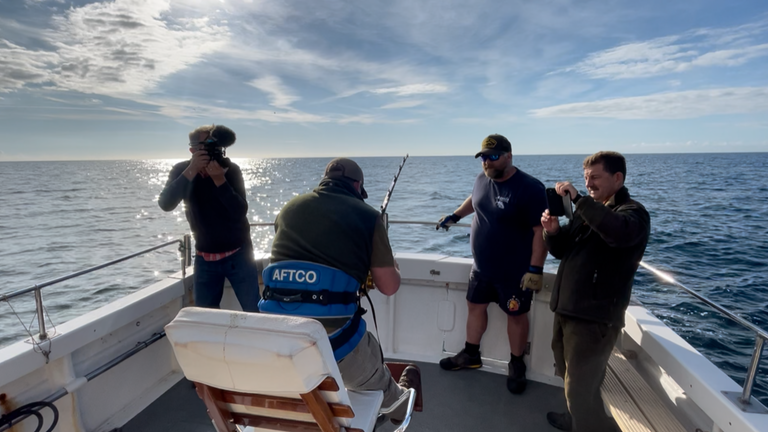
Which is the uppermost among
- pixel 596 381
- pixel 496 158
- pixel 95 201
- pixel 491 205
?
pixel 496 158

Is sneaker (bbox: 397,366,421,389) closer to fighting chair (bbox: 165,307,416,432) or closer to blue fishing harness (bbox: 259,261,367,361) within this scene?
blue fishing harness (bbox: 259,261,367,361)

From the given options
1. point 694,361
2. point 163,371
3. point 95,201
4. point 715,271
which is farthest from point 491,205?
point 95,201

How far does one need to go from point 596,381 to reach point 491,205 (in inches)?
47.6

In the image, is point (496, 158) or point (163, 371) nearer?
point (496, 158)

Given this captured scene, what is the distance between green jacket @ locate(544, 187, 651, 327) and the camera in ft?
6.30

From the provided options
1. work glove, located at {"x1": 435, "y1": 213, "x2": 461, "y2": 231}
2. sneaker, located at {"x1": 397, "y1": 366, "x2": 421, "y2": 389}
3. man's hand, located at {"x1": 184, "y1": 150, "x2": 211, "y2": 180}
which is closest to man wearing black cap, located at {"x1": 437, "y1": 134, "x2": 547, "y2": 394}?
work glove, located at {"x1": 435, "y1": 213, "x2": 461, "y2": 231}

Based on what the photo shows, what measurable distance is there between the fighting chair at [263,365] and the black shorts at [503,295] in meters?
1.77

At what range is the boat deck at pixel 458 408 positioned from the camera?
262cm

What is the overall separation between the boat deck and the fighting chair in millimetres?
1434

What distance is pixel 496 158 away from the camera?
2.78 m

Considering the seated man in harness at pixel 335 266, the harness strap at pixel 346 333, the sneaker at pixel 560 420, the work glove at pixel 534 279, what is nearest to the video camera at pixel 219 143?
the seated man in harness at pixel 335 266

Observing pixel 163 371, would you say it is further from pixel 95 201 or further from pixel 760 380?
pixel 95 201

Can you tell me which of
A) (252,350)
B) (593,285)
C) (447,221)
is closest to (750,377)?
(593,285)

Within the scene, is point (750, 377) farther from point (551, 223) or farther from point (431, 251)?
point (431, 251)
